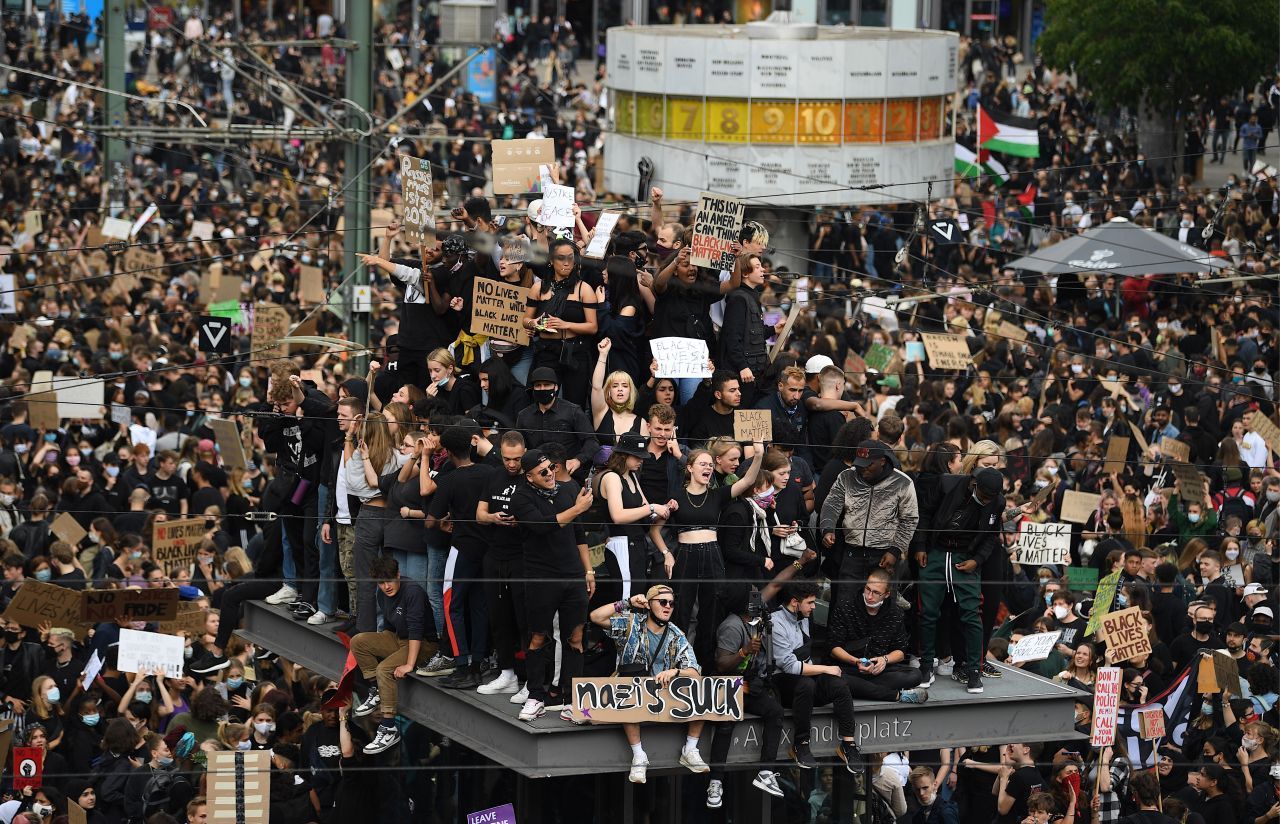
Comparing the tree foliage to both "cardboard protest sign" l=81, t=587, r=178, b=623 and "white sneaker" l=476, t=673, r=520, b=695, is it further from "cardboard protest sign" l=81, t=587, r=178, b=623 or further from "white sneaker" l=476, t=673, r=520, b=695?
"white sneaker" l=476, t=673, r=520, b=695

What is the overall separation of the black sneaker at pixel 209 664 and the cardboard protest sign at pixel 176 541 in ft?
3.55

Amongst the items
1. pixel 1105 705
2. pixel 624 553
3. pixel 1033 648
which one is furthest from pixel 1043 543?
pixel 624 553

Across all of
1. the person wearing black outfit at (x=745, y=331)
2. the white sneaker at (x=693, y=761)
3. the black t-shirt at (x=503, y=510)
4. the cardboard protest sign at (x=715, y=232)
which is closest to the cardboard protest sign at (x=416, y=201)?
the cardboard protest sign at (x=715, y=232)

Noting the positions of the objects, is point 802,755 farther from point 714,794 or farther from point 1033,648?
point 1033,648

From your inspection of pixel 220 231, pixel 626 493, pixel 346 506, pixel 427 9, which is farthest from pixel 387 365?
pixel 427 9

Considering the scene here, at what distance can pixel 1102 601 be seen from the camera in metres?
17.8

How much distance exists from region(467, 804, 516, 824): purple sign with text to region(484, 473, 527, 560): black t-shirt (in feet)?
6.38

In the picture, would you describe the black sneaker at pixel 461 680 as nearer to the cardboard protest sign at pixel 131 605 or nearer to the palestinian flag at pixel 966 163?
the cardboard protest sign at pixel 131 605

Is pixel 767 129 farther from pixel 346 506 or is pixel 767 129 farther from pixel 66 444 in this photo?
pixel 346 506

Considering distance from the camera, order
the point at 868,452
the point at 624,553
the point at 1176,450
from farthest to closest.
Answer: the point at 1176,450, the point at 868,452, the point at 624,553

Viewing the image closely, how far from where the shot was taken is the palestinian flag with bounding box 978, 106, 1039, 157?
3906 cm

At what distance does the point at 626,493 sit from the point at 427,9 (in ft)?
193

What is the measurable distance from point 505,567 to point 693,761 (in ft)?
5.80

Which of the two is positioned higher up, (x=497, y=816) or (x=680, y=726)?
(x=680, y=726)
